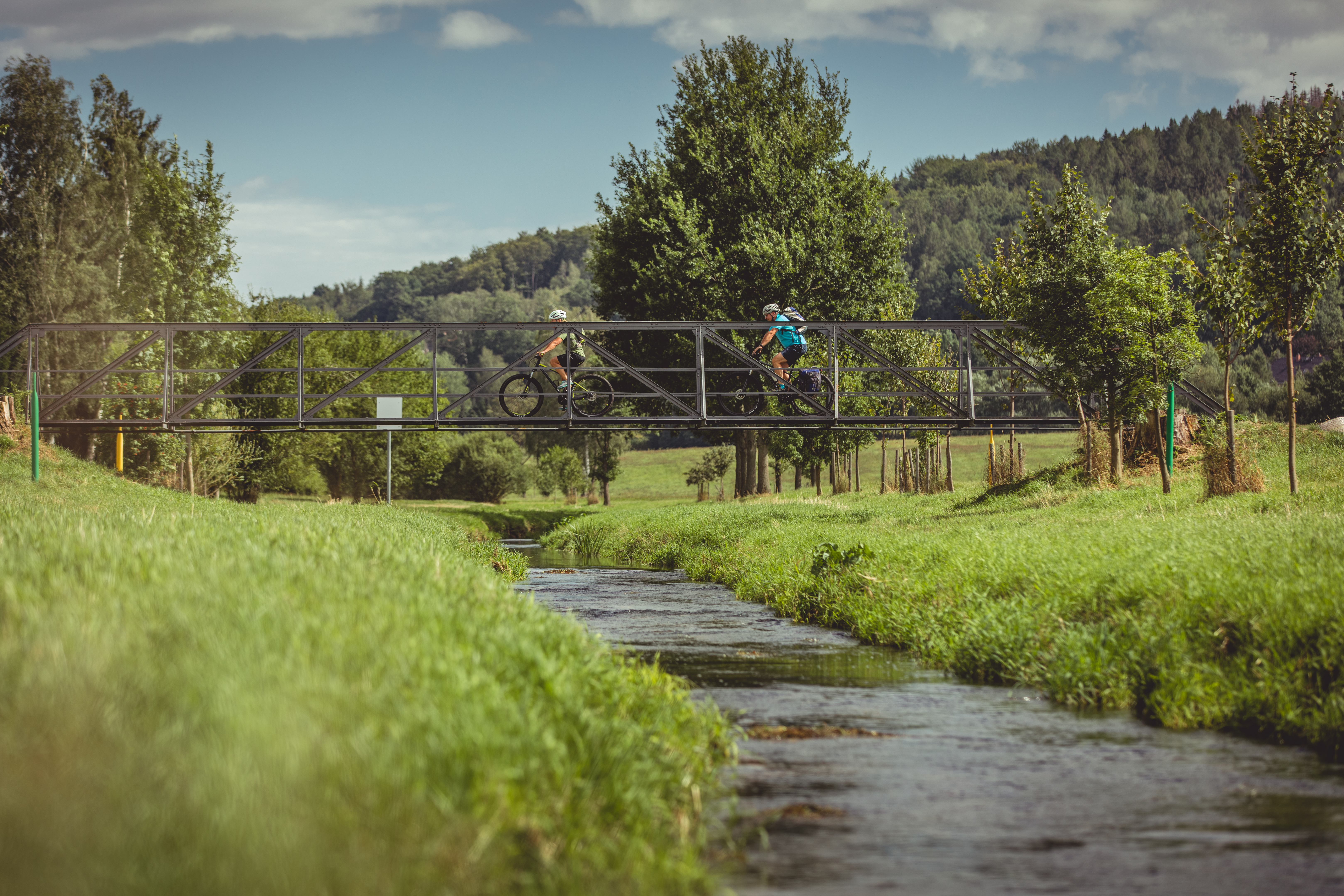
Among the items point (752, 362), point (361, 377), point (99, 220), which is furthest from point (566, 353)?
point (99, 220)

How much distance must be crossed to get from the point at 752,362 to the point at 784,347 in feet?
3.15

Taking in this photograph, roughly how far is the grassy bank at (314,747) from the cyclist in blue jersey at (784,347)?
16969mm

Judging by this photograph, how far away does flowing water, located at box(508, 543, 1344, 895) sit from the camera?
5656mm

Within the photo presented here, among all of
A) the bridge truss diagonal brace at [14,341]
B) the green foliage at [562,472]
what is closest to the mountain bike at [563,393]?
the bridge truss diagonal brace at [14,341]

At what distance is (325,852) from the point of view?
4.07 metres

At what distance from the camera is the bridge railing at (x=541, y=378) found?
957 inches

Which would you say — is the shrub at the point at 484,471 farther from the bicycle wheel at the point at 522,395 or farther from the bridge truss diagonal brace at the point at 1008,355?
the bridge truss diagonal brace at the point at 1008,355

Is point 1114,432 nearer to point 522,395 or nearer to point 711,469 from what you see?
point 522,395

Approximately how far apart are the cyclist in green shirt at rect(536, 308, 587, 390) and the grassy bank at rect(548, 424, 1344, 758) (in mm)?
5771

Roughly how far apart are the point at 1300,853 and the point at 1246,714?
10.1ft

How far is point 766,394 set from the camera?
2342cm

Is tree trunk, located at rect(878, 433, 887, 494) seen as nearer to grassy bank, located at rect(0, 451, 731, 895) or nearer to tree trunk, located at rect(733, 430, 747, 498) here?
tree trunk, located at rect(733, 430, 747, 498)

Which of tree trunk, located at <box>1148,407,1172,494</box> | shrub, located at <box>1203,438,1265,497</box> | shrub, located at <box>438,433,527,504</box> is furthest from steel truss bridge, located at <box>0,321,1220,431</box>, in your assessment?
shrub, located at <box>438,433,527,504</box>

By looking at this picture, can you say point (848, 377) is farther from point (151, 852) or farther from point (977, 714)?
point (151, 852)
